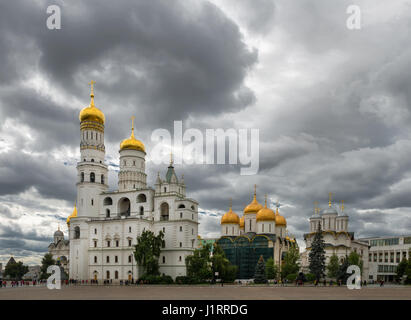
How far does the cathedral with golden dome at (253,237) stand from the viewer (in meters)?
84.6

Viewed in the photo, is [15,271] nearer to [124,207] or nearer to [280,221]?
[124,207]

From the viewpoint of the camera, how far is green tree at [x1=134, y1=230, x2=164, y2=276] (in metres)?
61.3

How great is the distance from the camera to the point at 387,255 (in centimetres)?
10819

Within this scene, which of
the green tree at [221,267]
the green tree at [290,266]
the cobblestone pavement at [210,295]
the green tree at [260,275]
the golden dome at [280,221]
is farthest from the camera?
the golden dome at [280,221]

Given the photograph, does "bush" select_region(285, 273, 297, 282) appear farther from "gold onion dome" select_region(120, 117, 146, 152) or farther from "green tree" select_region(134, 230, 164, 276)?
"gold onion dome" select_region(120, 117, 146, 152)

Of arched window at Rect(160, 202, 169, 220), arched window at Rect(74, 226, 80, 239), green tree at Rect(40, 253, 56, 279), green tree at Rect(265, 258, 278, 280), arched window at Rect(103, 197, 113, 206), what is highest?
arched window at Rect(103, 197, 113, 206)

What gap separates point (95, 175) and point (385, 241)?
77.8 m

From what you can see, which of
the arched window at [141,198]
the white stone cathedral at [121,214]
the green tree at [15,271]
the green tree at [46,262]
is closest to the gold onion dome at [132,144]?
the white stone cathedral at [121,214]

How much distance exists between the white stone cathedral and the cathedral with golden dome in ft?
67.2

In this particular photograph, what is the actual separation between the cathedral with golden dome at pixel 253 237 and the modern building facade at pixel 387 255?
2479 cm

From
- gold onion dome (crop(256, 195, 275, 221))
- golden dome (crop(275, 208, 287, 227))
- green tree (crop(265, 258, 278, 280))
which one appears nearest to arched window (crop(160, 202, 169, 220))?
green tree (crop(265, 258, 278, 280))

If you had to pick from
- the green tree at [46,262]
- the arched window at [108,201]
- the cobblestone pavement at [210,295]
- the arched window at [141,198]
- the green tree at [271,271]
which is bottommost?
the green tree at [46,262]

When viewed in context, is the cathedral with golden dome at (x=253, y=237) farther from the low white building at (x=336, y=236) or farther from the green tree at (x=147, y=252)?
the green tree at (x=147, y=252)
